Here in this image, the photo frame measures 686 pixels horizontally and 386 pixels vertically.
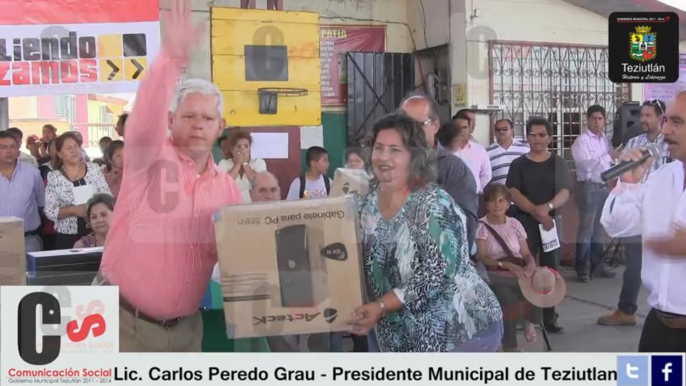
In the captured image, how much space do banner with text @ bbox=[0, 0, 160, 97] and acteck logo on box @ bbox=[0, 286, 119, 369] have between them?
0.58 m

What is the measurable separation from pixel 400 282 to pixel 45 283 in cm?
104

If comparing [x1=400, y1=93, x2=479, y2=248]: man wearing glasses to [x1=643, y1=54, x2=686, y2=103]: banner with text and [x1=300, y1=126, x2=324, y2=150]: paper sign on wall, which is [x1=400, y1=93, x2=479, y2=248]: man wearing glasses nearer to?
[x1=300, y1=126, x2=324, y2=150]: paper sign on wall

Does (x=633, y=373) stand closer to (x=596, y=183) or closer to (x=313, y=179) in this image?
(x=596, y=183)

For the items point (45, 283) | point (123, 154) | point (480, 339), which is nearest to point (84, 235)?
point (45, 283)

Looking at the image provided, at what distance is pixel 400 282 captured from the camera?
7.06ft

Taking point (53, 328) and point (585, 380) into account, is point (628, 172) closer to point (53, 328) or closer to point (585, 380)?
point (585, 380)

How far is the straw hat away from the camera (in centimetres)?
225

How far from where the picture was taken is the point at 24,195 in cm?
222

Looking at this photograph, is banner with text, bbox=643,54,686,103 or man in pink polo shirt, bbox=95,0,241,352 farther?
banner with text, bbox=643,54,686,103

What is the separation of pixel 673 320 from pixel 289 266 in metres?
1.23

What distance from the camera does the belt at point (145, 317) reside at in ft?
6.97

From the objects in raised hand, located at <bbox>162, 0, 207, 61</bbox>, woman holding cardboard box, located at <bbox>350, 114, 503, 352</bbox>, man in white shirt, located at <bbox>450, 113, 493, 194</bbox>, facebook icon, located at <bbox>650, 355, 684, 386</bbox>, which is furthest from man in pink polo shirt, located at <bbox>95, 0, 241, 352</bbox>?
facebook icon, located at <bbox>650, 355, 684, 386</bbox>

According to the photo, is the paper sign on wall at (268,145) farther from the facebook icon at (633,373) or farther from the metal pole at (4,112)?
the facebook icon at (633,373)

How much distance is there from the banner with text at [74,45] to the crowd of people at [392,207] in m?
0.09
